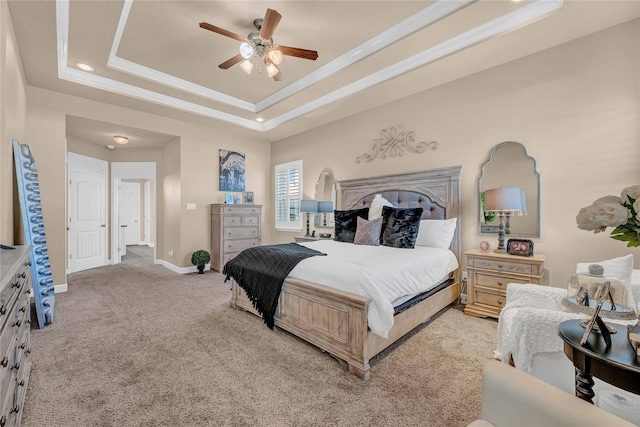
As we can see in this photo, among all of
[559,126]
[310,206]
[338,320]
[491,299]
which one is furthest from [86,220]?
[559,126]

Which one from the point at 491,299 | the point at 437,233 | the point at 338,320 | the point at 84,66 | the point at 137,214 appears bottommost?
the point at 491,299

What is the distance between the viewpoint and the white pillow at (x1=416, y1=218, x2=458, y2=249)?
342cm

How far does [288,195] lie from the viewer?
6.07 metres

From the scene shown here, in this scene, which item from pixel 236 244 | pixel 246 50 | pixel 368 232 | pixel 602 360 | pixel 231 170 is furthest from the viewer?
pixel 231 170

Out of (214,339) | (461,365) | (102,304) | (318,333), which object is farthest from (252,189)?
(461,365)

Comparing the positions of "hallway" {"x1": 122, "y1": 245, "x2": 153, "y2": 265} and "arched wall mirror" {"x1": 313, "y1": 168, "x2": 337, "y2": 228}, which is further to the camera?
"hallway" {"x1": 122, "y1": 245, "x2": 153, "y2": 265}

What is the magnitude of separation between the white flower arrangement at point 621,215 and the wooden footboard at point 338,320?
1330 mm

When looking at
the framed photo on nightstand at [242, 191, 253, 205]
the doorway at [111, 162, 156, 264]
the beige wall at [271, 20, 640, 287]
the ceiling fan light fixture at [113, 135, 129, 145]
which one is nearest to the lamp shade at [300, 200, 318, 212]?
the framed photo on nightstand at [242, 191, 253, 205]

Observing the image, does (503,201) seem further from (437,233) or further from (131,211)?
(131,211)

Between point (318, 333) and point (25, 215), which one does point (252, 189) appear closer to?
point (25, 215)

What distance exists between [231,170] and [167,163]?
1368 mm

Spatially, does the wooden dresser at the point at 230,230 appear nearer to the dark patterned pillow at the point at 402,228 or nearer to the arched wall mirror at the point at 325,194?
the arched wall mirror at the point at 325,194

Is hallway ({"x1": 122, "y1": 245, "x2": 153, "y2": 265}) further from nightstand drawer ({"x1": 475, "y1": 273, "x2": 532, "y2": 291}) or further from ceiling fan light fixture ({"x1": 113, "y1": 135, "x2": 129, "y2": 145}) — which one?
nightstand drawer ({"x1": 475, "y1": 273, "x2": 532, "y2": 291})

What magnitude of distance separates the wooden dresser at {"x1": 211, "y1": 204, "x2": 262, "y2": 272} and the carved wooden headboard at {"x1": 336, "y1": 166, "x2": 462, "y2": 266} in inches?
87.1
